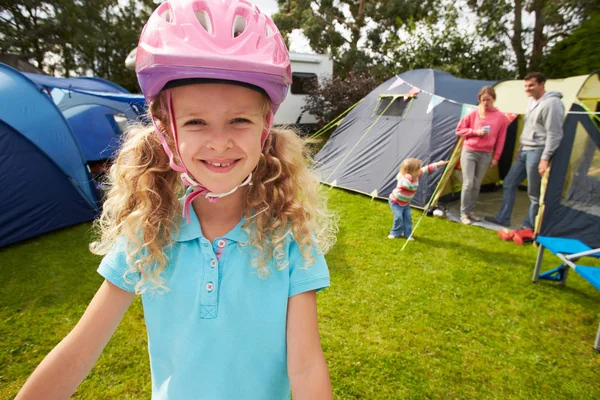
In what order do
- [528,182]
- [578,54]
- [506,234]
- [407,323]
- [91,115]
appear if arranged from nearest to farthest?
[407,323]
[506,234]
[528,182]
[91,115]
[578,54]

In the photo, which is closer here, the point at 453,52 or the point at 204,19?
the point at 204,19

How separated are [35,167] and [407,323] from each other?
4.73m

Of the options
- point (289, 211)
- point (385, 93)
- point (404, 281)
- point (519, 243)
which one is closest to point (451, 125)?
point (385, 93)

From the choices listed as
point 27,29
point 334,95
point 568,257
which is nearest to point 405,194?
point 568,257

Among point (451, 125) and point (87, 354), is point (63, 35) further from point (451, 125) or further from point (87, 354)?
point (87, 354)

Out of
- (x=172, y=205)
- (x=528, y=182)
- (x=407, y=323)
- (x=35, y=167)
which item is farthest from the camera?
(x=528, y=182)

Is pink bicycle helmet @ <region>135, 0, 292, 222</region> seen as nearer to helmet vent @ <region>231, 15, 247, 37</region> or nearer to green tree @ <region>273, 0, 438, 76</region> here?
helmet vent @ <region>231, 15, 247, 37</region>

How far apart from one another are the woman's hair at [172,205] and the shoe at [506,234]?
4.57 metres

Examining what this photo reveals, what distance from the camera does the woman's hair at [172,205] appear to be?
3.43 feet

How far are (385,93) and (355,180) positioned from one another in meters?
1.77

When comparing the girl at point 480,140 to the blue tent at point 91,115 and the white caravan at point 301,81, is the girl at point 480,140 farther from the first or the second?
the white caravan at point 301,81

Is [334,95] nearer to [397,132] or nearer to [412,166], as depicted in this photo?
[397,132]

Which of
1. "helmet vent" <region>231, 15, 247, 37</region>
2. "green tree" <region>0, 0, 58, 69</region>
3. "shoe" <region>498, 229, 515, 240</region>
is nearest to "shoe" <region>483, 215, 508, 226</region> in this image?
"shoe" <region>498, 229, 515, 240</region>

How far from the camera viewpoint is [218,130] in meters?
0.97
